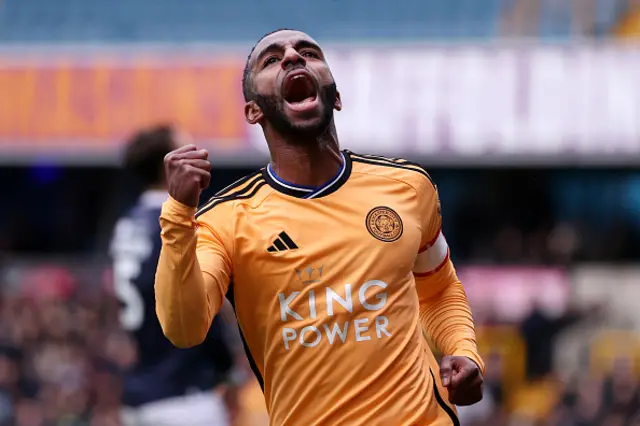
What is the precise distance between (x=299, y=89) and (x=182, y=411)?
2307 mm

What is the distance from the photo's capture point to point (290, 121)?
3438 millimetres

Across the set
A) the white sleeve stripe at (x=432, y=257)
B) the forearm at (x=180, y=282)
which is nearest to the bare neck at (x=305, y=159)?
the white sleeve stripe at (x=432, y=257)

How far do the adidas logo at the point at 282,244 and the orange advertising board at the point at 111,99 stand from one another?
35.3ft

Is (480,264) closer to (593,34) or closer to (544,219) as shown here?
(544,219)

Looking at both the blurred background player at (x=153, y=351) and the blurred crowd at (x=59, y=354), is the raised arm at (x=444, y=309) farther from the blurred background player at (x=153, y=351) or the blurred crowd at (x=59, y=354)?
the blurred crowd at (x=59, y=354)

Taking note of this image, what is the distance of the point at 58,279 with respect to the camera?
13.7 meters

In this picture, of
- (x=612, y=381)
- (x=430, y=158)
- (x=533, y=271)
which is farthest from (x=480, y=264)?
(x=612, y=381)

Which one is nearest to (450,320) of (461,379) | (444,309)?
(444,309)

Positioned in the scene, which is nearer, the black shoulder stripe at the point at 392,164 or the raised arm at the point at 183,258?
the raised arm at the point at 183,258

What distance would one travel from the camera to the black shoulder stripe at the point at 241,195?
3.48 meters

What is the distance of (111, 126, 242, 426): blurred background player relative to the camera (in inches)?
208

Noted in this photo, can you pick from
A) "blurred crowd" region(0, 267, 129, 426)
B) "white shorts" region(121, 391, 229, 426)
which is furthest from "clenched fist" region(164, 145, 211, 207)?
"blurred crowd" region(0, 267, 129, 426)

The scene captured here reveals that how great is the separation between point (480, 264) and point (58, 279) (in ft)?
16.2

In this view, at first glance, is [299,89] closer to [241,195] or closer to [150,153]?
[241,195]
